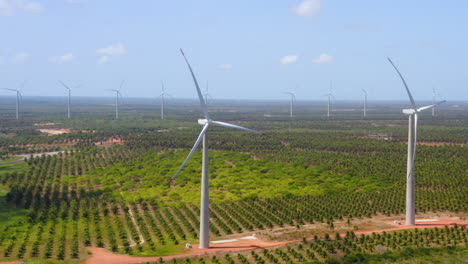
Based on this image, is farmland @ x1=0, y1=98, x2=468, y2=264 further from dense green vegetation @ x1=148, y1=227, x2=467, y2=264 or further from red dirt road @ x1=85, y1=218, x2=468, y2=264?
red dirt road @ x1=85, y1=218, x2=468, y2=264

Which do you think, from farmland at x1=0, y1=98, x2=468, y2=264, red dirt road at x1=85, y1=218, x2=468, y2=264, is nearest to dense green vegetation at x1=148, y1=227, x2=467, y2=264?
farmland at x1=0, y1=98, x2=468, y2=264

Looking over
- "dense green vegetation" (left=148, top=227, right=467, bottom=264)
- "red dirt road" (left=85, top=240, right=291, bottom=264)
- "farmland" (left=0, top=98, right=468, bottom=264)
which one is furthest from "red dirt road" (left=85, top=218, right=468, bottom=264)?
"dense green vegetation" (left=148, top=227, right=467, bottom=264)

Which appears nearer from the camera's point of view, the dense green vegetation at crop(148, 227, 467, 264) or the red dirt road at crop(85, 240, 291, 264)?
the red dirt road at crop(85, 240, 291, 264)

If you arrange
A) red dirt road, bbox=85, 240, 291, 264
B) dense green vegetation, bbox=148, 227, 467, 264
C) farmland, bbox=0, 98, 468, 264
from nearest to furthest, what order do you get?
red dirt road, bbox=85, 240, 291, 264 → dense green vegetation, bbox=148, 227, 467, 264 → farmland, bbox=0, 98, 468, 264

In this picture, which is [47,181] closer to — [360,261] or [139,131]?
[360,261]

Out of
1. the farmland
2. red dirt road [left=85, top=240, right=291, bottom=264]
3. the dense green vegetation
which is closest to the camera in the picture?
red dirt road [left=85, top=240, right=291, bottom=264]

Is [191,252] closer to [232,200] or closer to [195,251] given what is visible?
[195,251]

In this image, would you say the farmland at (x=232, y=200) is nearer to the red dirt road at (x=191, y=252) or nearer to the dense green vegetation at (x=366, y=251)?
the dense green vegetation at (x=366, y=251)

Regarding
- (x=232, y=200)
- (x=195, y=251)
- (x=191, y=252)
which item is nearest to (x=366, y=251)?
(x=195, y=251)

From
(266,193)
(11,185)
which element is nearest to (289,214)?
(266,193)
